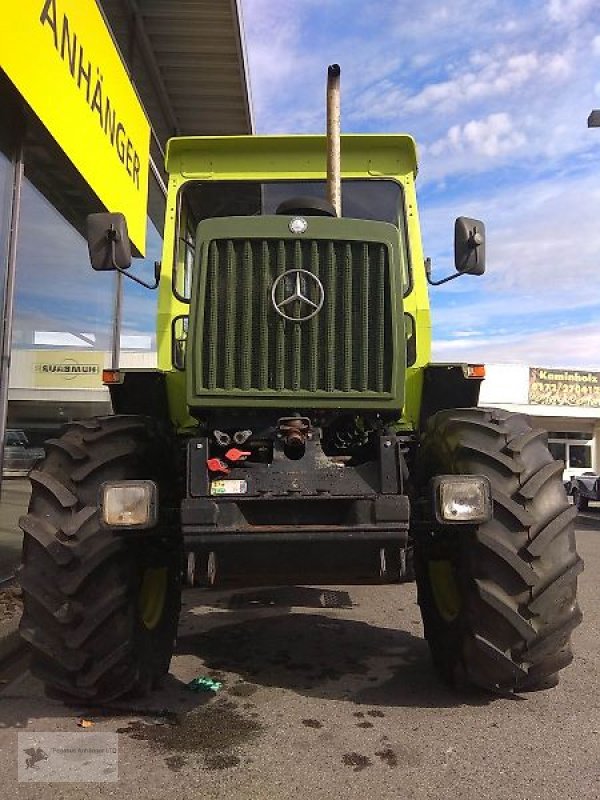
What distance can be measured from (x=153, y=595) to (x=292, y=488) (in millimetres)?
1259

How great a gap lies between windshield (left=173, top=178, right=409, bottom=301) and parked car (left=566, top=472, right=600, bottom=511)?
1755 centimetres

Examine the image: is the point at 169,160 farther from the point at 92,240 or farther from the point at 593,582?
the point at 593,582

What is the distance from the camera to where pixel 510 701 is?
3.79m

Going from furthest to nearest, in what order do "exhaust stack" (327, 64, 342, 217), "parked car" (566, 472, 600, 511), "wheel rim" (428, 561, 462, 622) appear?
"parked car" (566, 472, 600, 511), "exhaust stack" (327, 64, 342, 217), "wheel rim" (428, 561, 462, 622)

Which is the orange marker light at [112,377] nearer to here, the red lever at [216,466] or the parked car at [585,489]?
the red lever at [216,466]

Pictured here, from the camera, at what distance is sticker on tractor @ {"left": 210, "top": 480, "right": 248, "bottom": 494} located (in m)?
3.31

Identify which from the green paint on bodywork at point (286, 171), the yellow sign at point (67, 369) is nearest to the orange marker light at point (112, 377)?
the green paint on bodywork at point (286, 171)

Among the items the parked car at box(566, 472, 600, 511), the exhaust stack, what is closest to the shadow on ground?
the exhaust stack

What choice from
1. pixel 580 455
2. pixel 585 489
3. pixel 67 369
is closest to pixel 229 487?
pixel 67 369

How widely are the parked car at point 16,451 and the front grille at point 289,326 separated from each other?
3.13 metres

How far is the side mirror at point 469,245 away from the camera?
4.35 meters

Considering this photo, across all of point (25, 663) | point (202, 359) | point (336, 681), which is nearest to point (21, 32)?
point (202, 359)

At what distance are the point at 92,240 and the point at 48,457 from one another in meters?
1.36

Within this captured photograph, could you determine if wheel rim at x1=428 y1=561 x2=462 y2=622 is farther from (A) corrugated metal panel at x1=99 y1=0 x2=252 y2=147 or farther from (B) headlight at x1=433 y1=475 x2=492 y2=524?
(A) corrugated metal panel at x1=99 y1=0 x2=252 y2=147
